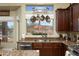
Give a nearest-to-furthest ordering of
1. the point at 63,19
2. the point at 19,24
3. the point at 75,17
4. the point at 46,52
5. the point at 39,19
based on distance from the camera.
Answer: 1. the point at 75,17
2. the point at 46,52
3. the point at 63,19
4. the point at 39,19
5. the point at 19,24

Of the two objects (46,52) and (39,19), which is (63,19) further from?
(39,19)

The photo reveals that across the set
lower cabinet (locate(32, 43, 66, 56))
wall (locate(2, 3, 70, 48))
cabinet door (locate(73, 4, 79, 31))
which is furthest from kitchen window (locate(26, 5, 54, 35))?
cabinet door (locate(73, 4, 79, 31))

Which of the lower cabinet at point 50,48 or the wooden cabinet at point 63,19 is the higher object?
the wooden cabinet at point 63,19

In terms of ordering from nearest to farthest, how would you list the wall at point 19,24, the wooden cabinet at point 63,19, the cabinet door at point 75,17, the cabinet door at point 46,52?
the cabinet door at point 75,17 < the cabinet door at point 46,52 < the wooden cabinet at point 63,19 < the wall at point 19,24

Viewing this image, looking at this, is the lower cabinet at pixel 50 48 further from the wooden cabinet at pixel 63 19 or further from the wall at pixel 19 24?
the wall at pixel 19 24

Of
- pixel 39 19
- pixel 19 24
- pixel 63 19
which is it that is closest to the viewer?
pixel 63 19

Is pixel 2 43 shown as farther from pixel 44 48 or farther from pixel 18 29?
pixel 44 48

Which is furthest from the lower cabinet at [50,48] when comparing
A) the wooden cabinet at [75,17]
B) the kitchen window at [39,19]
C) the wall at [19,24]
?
the kitchen window at [39,19]

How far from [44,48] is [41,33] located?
2.25 meters

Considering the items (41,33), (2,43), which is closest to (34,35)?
(41,33)

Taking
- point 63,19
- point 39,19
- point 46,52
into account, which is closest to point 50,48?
point 46,52

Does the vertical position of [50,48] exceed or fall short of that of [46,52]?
it exceeds it

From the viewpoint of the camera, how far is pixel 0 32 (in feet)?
31.1

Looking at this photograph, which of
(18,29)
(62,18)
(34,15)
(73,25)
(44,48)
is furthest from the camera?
(18,29)
